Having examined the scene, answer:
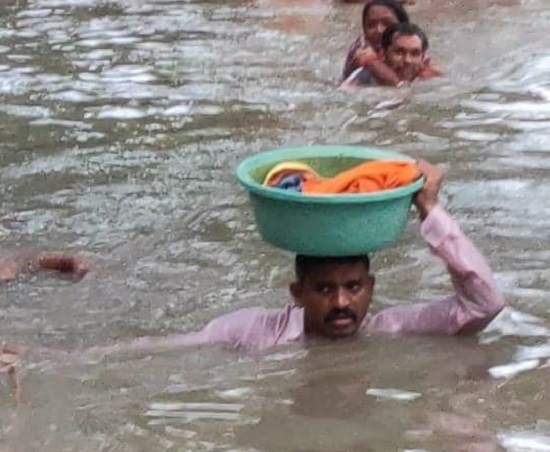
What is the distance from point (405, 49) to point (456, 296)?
5.02m

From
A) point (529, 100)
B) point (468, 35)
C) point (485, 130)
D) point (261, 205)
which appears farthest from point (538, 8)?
point (261, 205)

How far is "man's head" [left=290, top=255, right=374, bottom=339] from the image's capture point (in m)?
4.70

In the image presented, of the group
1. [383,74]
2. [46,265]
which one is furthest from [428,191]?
[383,74]

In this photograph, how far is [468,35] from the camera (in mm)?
11992

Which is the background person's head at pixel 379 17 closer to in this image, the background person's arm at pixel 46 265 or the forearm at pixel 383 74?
the forearm at pixel 383 74

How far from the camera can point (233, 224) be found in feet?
22.3

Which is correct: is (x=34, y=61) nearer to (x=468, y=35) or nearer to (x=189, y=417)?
(x=468, y=35)

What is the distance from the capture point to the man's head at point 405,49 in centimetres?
970

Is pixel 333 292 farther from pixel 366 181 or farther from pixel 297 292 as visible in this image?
pixel 366 181

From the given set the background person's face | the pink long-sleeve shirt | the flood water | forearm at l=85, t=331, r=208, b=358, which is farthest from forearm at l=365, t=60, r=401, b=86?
forearm at l=85, t=331, r=208, b=358

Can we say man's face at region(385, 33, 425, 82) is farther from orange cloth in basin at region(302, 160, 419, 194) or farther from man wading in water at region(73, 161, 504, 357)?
orange cloth in basin at region(302, 160, 419, 194)

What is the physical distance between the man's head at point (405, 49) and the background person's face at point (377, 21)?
0.45m

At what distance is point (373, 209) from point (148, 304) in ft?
5.58

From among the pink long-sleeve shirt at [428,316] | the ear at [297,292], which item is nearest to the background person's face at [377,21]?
the pink long-sleeve shirt at [428,316]
